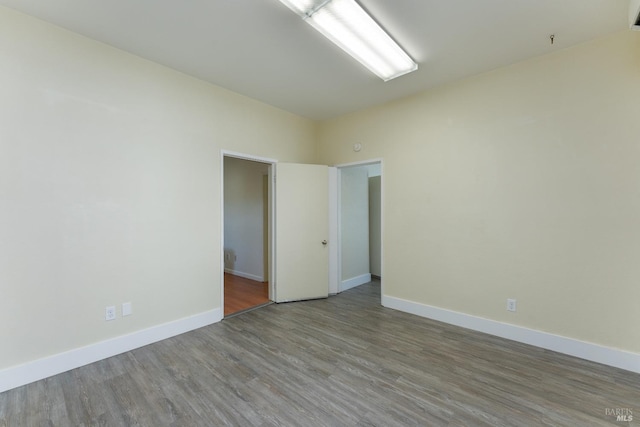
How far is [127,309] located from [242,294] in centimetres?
185

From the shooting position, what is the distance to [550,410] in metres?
1.73

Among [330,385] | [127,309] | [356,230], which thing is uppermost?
[356,230]

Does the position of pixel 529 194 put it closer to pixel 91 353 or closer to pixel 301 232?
pixel 301 232

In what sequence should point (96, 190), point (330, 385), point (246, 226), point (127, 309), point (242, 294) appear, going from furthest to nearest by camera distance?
point (246, 226) < point (242, 294) < point (127, 309) < point (96, 190) < point (330, 385)

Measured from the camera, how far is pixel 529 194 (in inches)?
102

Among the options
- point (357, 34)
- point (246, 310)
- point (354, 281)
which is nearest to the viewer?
point (357, 34)

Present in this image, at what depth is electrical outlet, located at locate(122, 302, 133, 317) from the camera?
2.45 m

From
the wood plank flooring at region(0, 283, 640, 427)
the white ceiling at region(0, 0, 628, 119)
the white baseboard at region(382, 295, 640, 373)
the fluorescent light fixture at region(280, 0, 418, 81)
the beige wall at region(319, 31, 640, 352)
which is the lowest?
the wood plank flooring at region(0, 283, 640, 427)

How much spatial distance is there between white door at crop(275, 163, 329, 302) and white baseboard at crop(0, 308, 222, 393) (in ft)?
3.96

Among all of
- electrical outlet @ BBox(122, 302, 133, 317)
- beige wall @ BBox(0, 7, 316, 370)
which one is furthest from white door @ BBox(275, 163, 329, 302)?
electrical outlet @ BBox(122, 302, 133, 317)

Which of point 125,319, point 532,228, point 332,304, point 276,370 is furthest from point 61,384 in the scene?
point 532,228

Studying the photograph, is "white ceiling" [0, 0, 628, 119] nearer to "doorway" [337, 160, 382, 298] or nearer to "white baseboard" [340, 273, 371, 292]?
"doorway" [337, 160, 382, 298]

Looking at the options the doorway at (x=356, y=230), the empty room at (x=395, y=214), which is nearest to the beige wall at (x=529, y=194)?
the empty room at (x=395, y=214)

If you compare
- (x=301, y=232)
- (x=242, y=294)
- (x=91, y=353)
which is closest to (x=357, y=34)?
(x=301, y=232)
